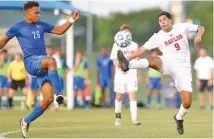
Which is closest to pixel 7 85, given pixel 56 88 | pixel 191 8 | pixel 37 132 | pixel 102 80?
pixel 102 80

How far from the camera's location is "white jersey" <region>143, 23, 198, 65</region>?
15867 mm

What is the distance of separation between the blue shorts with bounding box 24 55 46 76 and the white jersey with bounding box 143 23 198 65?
213 centimetres

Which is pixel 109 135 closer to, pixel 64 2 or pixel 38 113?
pixel 38 113

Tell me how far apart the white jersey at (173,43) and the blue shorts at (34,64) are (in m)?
2.13

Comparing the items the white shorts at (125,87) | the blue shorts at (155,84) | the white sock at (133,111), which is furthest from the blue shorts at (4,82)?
the white sock at (133,111)

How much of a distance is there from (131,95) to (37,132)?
3878 millimetres

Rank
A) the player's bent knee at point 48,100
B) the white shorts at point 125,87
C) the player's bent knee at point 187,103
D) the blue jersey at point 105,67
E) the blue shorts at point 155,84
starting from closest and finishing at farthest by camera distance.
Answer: the player's bent knee at point 48,100 → the player's bent knee at point 187,103 → the white shorts at point 125,87 → the blue jersey at point 105,67 → the blue shorts at point 155,84

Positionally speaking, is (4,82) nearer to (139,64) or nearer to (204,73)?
(204,73)

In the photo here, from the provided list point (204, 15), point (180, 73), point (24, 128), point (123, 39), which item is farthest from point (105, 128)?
point (204, 15)

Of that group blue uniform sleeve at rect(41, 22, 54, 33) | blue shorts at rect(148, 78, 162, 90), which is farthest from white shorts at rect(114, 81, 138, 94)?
blue shorts at rect(148, 78, 162, 90)

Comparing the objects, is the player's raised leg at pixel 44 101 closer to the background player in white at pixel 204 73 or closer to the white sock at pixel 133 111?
the white sock at pixel 133 111

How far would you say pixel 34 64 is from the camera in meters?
15.2

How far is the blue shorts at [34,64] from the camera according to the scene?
1510 centimetres

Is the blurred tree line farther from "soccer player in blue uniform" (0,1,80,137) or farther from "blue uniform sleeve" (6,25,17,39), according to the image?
"blue uniform sleeve" (6,25,17,39)
